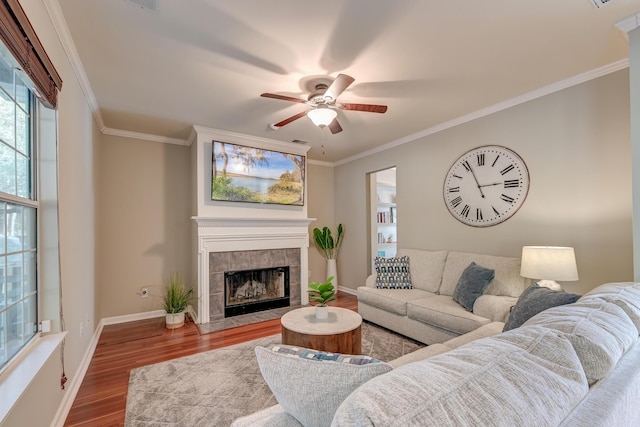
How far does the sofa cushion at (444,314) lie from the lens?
2582mm

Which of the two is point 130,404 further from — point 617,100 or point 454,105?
point 617,100

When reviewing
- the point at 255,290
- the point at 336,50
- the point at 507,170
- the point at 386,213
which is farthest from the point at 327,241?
the point at 336,50

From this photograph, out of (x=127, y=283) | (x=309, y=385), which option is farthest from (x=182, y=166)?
(x=309, y=385)

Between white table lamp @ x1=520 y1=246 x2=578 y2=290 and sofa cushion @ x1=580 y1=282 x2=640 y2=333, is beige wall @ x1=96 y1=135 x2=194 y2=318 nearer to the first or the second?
white table lamp @ x1=520 y1=246 x2=578 y2=290

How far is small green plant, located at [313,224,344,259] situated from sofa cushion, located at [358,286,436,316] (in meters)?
1.87

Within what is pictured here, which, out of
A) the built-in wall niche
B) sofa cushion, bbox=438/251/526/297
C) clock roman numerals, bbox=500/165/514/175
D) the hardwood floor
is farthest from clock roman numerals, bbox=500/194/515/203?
the hardwood floor

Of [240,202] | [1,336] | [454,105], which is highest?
[454,105]

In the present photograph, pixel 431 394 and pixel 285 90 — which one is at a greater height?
pixel 285 90

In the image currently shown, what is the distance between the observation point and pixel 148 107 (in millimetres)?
3277

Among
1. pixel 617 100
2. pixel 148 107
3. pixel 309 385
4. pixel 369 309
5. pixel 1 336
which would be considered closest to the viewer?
pixel 309 385

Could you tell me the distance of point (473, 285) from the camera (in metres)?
2.85

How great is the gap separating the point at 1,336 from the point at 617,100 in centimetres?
450

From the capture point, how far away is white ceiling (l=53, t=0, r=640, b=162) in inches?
72.9

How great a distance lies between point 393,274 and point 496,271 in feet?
3.89
